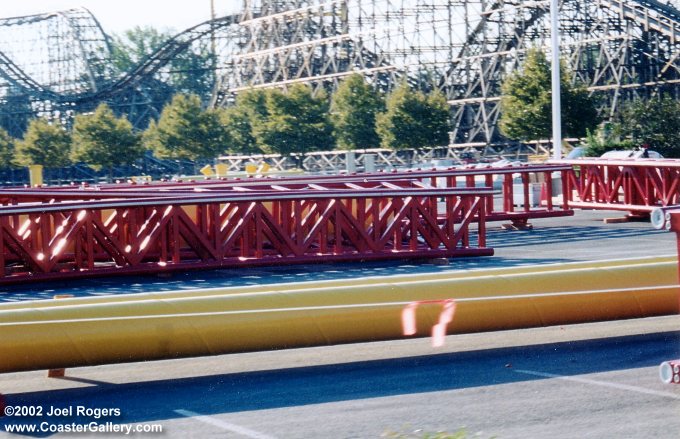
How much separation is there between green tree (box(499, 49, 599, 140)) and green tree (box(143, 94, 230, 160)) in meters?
19.1

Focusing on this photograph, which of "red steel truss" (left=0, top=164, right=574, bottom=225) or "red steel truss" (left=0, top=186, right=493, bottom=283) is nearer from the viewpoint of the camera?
"red steel truss" (left=0, top=186, right=493, bottom=283)

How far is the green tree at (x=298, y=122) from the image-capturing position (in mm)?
60969

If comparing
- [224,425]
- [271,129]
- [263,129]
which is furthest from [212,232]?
[263,129]

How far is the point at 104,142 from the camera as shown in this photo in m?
59.8

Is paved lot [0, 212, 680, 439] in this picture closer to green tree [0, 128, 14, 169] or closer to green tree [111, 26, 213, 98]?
green tree [0, 128, 14, 169]

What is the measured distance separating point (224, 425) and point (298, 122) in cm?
5416

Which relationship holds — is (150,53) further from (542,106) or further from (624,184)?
(624,184)

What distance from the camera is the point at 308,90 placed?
61.3m

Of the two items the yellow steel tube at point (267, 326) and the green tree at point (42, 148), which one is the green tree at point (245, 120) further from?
the yellow steel tube at point (267, 326)

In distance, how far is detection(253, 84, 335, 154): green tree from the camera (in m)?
61.0

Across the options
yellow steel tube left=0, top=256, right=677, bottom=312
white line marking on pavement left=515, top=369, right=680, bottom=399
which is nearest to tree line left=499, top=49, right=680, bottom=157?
yellow steel tube left=0, top=256, right=677, bottom=312

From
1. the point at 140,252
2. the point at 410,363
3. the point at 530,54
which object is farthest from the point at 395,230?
the point at 530,54

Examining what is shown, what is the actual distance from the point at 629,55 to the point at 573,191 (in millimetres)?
29977

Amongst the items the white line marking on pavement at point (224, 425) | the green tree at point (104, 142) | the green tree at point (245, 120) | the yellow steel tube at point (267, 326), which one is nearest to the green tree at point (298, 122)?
the green tree at point (245, 120)
